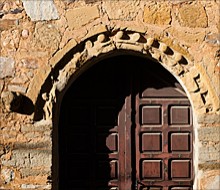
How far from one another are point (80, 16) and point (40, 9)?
353 millimetres

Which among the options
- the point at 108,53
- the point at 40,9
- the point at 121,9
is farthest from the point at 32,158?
the point at 121,9

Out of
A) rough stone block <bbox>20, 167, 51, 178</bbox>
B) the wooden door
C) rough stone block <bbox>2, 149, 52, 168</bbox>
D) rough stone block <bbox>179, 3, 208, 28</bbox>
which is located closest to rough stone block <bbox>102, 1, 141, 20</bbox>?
rough stone block <bbox>179, 3, 208, 28</bbox>

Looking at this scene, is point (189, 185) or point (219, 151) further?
point (189, 185)

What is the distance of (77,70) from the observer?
13.7 feet

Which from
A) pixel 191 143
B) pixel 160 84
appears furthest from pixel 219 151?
pixel 160 84

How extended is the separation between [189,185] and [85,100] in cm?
124

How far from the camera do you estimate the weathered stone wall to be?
A: 4156 millimetres

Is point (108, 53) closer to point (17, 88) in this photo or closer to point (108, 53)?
point (108, 53)

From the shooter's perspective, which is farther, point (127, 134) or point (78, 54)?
point (127, 134)

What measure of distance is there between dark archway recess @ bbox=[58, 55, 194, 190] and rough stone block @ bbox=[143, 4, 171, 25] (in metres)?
0.47

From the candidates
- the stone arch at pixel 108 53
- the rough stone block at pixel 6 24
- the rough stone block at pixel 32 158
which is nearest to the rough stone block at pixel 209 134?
the stone arch at pixel 108 53

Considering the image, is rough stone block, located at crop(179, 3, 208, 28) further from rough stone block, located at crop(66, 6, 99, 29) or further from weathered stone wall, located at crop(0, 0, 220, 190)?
rough stone block, located at crop(66, 6, 99, 29)

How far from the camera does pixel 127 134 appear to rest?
446 centimetres

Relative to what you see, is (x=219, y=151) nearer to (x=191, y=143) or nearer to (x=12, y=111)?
(x=191, y=143)
